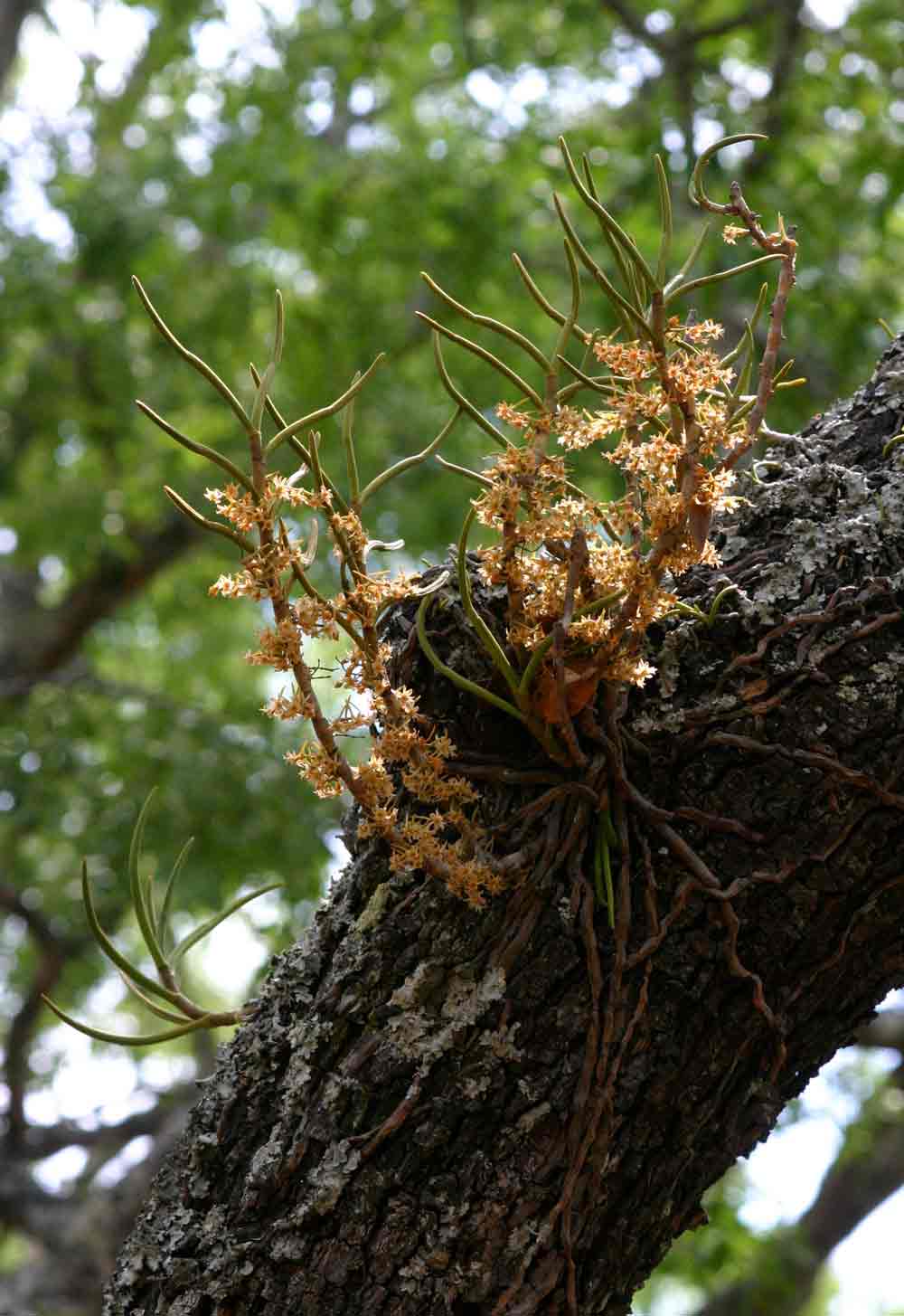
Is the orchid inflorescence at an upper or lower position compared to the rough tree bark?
upper

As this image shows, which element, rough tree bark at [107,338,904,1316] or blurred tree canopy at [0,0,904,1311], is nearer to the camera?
rough tree bark at [107,338,904,1316]

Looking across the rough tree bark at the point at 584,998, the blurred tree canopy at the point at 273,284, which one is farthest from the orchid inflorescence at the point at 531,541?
the blurred tree canopy at the point at 273,284

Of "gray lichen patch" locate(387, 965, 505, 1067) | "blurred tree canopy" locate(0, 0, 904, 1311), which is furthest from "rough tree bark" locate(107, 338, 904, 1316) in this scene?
"blurred tree canopy" locate(0, 0, 904, 1311)

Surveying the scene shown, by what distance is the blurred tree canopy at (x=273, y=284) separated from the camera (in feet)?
17.0

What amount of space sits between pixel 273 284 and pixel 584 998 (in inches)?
231

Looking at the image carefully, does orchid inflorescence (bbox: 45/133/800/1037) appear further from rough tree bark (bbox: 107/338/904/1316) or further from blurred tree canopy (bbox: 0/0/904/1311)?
blurred tree canopy (bbox: 0/0/904/1311)

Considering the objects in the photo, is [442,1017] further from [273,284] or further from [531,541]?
[273,284]

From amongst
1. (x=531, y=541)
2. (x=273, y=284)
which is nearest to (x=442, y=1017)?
(x=531, y=541)

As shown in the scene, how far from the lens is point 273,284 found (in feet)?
21.1

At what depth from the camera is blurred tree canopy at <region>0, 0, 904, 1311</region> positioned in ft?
17.0

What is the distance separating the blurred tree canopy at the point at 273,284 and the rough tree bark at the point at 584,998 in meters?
3.30

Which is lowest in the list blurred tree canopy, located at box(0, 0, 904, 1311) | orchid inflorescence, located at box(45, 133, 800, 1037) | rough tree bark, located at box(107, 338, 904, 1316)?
rough tree bark, located at box(107, 338, 904, 1316)

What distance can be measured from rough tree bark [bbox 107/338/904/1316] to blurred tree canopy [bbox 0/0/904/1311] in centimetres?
330

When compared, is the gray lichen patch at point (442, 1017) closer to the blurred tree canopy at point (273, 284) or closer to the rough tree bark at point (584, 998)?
the rough tree bark at point (584, 998)
